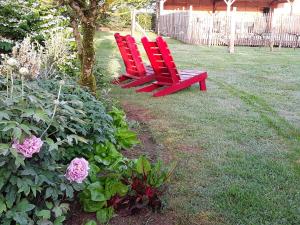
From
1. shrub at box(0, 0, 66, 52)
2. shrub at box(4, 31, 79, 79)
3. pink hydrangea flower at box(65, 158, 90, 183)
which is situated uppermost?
shrub at box(0, 0, 66, 52)

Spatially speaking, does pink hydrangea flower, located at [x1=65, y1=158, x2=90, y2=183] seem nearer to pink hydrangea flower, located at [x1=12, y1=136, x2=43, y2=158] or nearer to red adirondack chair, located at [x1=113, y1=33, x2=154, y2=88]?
pink hydrangea flower, located at [x1=12, y1=136, x2=43, y2=158]

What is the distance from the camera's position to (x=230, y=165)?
148 inches

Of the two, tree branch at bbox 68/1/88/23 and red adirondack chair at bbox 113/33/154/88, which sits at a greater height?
tree branch at bbox 68/1/88/23

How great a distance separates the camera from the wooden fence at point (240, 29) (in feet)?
66.4

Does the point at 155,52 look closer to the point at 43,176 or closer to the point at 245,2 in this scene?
the point at 43,176

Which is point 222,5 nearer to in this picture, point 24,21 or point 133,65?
point 133,65

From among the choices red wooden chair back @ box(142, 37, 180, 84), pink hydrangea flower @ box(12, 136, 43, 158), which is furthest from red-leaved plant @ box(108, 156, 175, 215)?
red wooden chair back @ box(142, 37, 180, 84)

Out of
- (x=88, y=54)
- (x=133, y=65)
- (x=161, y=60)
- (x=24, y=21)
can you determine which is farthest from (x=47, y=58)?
(x=133, y=65)

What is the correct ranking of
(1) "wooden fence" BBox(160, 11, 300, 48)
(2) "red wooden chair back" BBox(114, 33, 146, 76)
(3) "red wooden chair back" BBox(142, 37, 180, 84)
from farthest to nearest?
(1) "wooden fence" BBox(160, 11, 300, 48)
(2) "red wooden chair back" BBox(114, 33, 146, 76)
(3) "red wooden chair back" BBox(142, 37, 180, 84)

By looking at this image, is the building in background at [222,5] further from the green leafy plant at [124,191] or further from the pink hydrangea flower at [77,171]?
the pink hydrangea flower at [77,171]

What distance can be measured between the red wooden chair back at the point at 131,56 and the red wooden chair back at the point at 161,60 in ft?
2.43

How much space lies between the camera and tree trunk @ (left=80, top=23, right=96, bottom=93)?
14.6ft

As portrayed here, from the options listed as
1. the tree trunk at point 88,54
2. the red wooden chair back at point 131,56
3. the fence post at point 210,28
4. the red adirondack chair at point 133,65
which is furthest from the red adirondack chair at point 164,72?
the fence post at point 210,28

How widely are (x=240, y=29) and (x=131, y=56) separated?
15.1 meters
